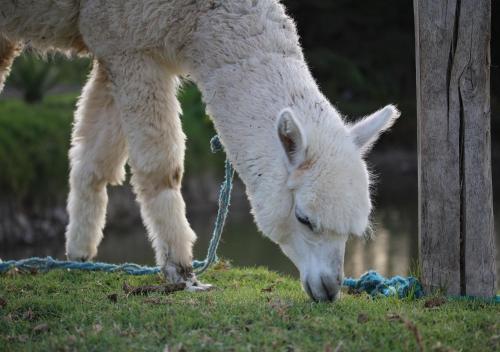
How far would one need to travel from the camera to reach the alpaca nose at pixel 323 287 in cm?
453

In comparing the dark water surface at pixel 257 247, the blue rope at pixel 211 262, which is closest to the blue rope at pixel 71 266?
the blue rope at pixel 211 262

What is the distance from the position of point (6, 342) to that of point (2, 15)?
8.46ft

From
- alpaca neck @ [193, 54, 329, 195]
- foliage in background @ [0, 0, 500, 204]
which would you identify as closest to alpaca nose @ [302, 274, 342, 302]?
alpaca neck @ [193, 54, 329, 195]

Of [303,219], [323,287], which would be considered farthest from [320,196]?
[323,287]

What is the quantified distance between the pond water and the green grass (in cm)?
412

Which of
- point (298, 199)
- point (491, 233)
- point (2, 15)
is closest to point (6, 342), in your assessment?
point (298, 199)

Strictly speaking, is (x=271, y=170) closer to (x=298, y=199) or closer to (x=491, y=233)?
(x=298, y=199)

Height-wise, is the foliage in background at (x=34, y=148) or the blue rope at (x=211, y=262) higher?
the foliage in background at (x=34, y=148)

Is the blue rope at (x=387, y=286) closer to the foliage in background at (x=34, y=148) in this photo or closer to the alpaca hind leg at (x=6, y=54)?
the alpaca hind leg at (x=6, y=54)

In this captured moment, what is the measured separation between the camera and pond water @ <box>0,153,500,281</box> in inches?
420

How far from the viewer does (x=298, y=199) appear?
4.51 meters

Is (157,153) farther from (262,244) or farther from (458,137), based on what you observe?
Answer: (262,244)

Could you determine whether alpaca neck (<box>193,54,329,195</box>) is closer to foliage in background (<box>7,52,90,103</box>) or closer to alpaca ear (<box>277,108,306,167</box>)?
A: alpaca ear (<box>277,108,306,167</box>)

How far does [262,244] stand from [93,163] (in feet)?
22.0
